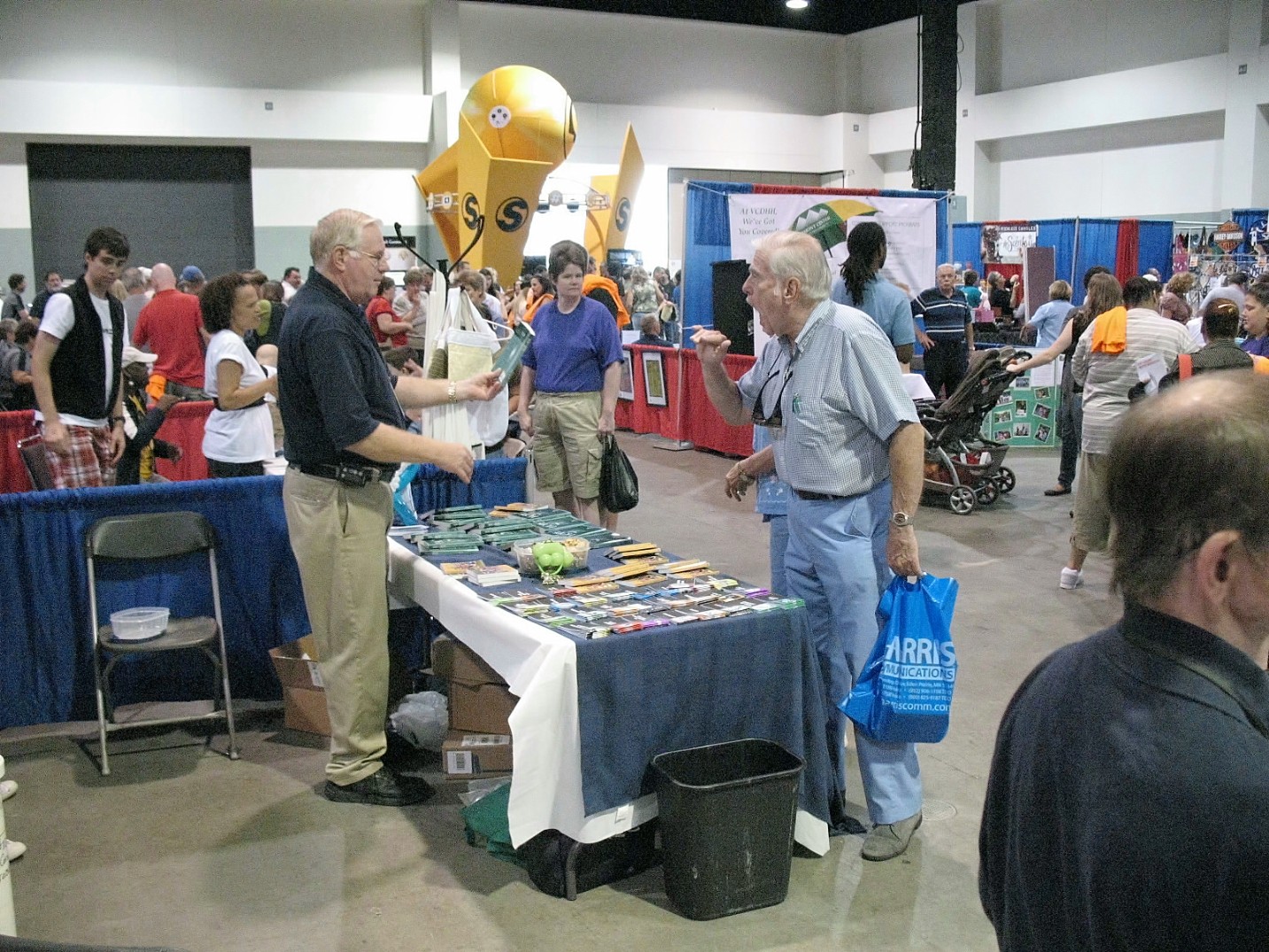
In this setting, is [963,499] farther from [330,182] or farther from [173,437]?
[330,182]

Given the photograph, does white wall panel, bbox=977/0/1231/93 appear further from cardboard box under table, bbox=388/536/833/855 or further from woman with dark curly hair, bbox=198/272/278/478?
cardboard box under table, bbox=388/536/833/855

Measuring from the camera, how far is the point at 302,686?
4117 mm

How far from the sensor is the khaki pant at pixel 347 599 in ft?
11.3

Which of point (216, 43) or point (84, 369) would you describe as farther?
point (216, 43)

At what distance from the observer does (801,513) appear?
321 centimetres

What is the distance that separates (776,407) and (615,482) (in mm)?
2289

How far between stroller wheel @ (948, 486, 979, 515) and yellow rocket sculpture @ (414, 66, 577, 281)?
22.1 feet

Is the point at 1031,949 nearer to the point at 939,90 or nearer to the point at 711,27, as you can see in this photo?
the point at 939,90

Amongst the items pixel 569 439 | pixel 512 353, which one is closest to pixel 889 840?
pixel 512 353

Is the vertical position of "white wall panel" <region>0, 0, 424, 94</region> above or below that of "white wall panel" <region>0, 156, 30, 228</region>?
above

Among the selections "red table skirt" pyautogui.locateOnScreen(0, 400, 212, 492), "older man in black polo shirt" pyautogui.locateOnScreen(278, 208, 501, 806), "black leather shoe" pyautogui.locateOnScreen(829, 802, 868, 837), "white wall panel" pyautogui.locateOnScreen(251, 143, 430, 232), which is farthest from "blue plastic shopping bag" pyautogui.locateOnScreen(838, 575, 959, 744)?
"white wall panel" pyautogui.locateOnScreen(251, 143, 430, 232)

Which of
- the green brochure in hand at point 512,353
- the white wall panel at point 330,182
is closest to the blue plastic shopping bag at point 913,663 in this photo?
the green brochure in hand at point 512,353

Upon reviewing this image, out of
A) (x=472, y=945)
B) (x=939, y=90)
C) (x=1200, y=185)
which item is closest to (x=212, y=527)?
(x=472, y=945)

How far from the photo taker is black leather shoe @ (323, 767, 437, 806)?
3.58 m
